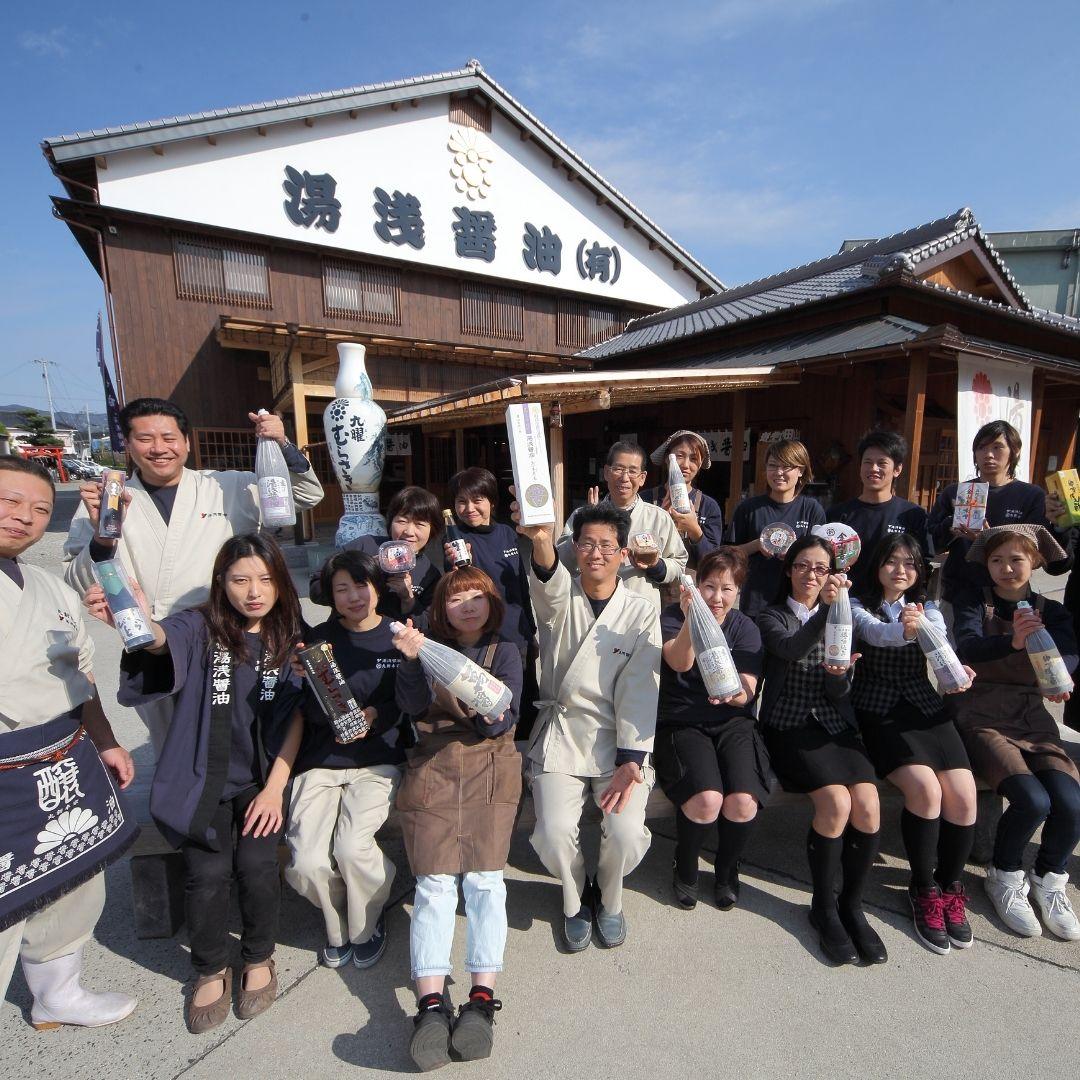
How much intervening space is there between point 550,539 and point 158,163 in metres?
14.6

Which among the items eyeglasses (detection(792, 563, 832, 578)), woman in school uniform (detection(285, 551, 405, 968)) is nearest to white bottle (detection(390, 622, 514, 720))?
woman in school uniform (detection(285, 551, 405, 968))

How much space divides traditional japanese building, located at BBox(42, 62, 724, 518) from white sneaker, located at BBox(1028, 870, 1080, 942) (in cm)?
1133

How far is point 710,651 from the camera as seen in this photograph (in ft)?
7.39

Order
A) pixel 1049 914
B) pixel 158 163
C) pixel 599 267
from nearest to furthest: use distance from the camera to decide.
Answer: pixel 1049 914, pixel 158 163, pixel 599 267

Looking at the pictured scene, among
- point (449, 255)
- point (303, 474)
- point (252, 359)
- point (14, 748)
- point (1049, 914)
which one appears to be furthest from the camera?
point (449, 255)

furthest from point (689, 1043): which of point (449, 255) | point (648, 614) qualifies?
point (449, 255)

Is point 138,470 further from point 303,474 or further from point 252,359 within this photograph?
point 252,359

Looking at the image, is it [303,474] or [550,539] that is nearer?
[550,539]

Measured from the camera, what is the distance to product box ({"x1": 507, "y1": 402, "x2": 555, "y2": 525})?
2.63 m

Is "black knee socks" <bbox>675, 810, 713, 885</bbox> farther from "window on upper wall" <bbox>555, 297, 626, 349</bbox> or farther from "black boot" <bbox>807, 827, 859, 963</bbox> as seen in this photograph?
"window on upper wall" <bbox>555, 297, 626, 349</bbox>

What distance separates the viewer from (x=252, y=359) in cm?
1304

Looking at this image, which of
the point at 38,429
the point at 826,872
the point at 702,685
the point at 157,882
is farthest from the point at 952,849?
the point at 38,429

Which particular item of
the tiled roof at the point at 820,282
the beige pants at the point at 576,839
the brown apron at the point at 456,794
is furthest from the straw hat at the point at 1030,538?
the tiled roof at the point at 820,282

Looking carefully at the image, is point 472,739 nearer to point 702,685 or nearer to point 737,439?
point 702,685
